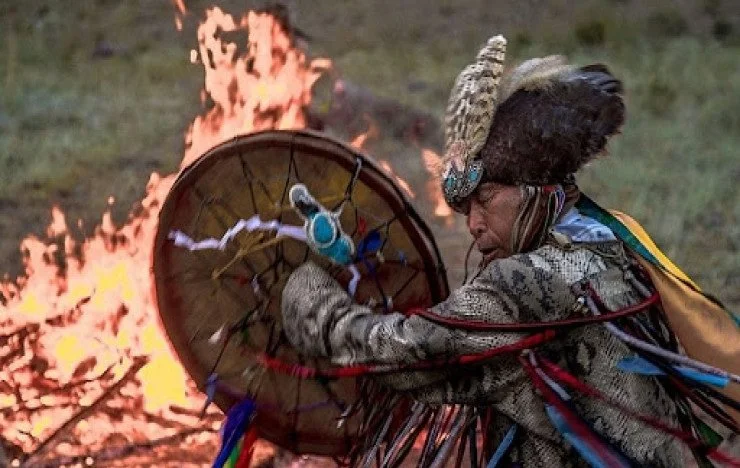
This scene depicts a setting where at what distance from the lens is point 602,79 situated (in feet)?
7.86

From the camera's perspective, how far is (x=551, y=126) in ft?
7.63

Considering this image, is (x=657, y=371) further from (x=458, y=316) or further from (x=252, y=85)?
(x=252, y=85)

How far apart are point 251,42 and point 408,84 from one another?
818cm

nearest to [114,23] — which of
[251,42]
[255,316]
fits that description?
[251,42]

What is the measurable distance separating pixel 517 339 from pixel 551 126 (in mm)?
415

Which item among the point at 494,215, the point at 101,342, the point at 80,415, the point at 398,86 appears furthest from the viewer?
the point at 398,86

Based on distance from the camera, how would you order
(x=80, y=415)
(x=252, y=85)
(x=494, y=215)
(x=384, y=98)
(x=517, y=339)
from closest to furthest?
(x=517, y=339) < (x=494, y=215) < (x=80, y=415) < (x=252, y=85) < (x=384, y=98)

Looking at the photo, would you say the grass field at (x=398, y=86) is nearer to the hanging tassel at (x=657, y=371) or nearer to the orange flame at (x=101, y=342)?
the orange flame at (x=101, y=342)

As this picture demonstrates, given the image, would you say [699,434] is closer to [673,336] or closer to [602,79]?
[673,336]

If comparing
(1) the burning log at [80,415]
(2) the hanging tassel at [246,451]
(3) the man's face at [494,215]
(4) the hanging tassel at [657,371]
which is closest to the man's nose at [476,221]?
(3) the man's face at [494,215]

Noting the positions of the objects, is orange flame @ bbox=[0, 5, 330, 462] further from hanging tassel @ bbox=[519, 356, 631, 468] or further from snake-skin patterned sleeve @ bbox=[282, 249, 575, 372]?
hanging tassel @ bbox=[519, 356, 631, 468]

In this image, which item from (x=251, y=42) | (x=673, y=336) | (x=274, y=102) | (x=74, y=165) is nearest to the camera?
(x=673, y=336)

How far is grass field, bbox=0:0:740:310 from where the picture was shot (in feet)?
28.5

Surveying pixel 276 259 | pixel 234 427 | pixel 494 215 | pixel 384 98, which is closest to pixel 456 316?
pixel 494 215
